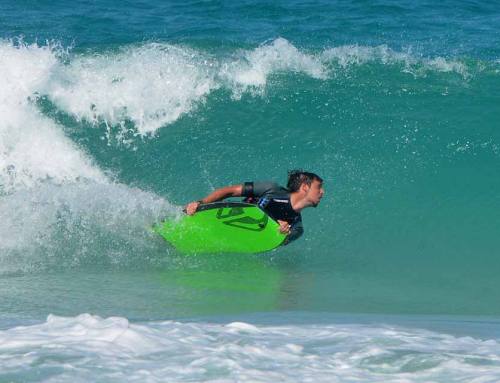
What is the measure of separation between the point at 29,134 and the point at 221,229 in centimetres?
377

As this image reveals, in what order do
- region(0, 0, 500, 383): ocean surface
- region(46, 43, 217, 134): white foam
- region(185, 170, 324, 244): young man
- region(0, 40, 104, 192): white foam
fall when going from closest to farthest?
1. region(0, 0, 500, 383): ocean surface
2. region(185, 170, 324, 244): young man
3. region(0, 40, 104, 192): white foam
4. region(46, 43, 217, 134): white foam

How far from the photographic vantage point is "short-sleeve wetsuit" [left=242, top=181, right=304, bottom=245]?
754 centimetres

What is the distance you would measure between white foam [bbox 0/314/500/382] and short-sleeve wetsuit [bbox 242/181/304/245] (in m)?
2.78

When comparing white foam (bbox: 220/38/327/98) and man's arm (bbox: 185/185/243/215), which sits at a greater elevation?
white foam (bbox: 220/38/327/98)

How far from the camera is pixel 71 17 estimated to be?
573 inches

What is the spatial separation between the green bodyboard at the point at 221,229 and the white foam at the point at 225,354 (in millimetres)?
2773

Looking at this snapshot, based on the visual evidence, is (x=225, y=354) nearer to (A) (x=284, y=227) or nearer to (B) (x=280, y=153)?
(A) (x=284, y=227)

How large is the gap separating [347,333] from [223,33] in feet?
31.4

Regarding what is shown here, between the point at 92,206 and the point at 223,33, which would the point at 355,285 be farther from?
the point at 223,33

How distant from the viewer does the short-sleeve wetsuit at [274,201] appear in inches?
297

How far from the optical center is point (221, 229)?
7660 millimetres

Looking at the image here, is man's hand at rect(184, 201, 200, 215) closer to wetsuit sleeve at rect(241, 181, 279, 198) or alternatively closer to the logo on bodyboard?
the logo on bodyboard

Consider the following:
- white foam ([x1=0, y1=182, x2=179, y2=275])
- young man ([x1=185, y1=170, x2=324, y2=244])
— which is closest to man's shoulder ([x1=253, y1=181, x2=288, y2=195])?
young man ([x1=185, y1=170, x2=324, y2=244])

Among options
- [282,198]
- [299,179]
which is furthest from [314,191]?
[282,198]
